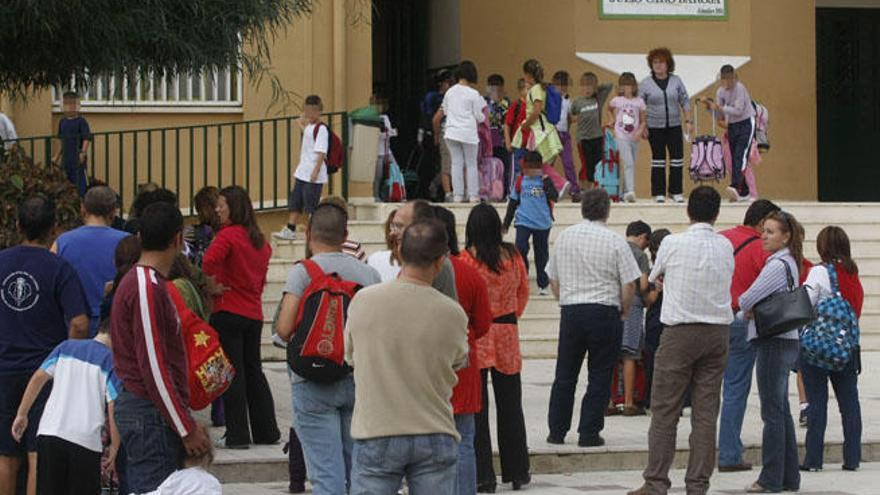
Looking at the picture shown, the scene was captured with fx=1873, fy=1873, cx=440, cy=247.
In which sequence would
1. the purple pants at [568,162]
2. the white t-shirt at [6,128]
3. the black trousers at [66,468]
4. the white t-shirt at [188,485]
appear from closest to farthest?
1. the white t-shirt at [188,485]
2. the black trousers at [66,468]
3. the white t-shirt at [6,128]
4. the purple pants at [568,162]

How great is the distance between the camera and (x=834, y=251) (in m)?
12.1

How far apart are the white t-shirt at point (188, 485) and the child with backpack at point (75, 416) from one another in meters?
1.33

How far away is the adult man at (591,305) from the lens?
12367 millimetres

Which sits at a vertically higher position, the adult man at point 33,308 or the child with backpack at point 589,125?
the child with backpack at point 589,125

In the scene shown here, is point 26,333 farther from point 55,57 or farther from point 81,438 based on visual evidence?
point 55,57

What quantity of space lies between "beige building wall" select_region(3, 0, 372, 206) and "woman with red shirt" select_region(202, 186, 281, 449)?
7662 millimetres

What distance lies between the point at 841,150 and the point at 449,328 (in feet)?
66.1

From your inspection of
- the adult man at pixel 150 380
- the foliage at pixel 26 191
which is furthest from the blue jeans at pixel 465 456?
the foliage at pixel 26 191

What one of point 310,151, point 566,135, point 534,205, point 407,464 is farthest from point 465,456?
point 566,135

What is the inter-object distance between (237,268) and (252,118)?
859 centimetres

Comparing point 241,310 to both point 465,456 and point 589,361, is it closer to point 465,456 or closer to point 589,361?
point 589,361

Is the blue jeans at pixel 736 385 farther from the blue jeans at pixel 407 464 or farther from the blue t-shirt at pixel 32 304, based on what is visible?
the blue jeans at pixel 407 464

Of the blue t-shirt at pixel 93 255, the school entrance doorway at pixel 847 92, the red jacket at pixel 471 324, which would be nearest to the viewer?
the red jacket at pixel 471 324

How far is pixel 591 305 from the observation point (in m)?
12.4
